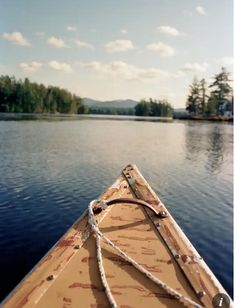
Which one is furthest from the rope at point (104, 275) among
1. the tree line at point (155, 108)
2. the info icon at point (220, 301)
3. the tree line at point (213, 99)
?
the tree line at point (155, 108)

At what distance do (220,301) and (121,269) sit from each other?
1184mm

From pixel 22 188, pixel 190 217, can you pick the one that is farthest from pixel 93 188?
pixel 190 217

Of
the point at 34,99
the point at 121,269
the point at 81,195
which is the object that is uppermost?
the point at 34,99

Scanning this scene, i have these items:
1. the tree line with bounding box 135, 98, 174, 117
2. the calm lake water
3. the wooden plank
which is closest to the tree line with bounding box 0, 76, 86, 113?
the tree line with bounding box 135, 98, 174, 117

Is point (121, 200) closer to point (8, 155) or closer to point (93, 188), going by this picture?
point (93, 188)

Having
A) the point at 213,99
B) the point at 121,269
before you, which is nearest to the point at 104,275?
the point at 121,269

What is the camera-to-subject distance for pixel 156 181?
16.9 metres

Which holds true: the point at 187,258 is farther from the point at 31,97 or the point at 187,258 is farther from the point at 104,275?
the point at 31,97

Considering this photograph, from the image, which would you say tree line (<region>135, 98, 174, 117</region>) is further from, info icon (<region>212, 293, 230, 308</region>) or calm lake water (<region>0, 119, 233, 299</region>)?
info icon (<region>212, 293, 230, 308</region>)

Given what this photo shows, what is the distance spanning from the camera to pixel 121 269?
396cm

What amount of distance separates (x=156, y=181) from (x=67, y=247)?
12903 millimetres

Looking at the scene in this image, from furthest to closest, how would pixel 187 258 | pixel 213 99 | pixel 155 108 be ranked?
pixel 155 108, pixel 213 99, pixel 187 258

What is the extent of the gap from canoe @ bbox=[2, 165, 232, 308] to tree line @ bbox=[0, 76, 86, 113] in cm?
13271

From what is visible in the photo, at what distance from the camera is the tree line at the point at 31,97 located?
129875 mm
